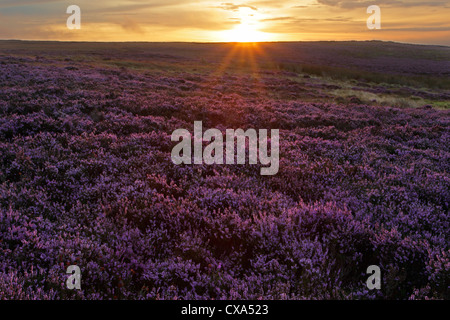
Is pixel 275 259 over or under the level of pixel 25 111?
under

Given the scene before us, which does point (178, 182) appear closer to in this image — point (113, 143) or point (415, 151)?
point (113, 143)

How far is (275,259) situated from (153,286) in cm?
133

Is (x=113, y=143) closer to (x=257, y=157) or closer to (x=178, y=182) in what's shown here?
(x=178, y=182)

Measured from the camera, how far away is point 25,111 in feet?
34.9

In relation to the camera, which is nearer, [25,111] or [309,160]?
[309,160]

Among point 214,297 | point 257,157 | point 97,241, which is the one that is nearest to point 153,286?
point 214,297

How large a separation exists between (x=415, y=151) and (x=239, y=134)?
514 cm

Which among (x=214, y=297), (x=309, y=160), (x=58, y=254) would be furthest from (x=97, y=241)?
(x=309, y=160)

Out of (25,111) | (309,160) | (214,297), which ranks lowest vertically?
(214,297)

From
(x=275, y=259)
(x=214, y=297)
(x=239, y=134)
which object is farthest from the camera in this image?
(x=239, y=134)
